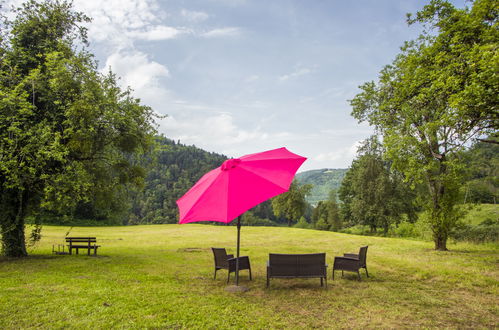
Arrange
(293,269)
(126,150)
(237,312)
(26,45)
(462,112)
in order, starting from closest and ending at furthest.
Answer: (237,312), (293,269), (462,112), (26,45), (126,150)

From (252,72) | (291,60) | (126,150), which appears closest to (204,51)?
(252,72)

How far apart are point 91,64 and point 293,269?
13.5 metres

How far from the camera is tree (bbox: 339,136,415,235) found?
3772 centimetres

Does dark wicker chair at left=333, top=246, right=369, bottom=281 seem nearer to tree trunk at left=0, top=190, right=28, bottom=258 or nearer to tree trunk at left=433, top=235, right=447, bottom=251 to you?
tree trunk at left=433, top=235, right=447, bottom=251

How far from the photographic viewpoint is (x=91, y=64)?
46.1 feet

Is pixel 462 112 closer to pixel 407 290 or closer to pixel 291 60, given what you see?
pixel 407 290

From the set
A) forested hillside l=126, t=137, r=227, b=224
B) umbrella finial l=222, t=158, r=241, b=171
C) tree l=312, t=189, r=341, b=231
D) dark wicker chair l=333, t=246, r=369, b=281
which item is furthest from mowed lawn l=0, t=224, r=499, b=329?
forested hillside l=126, t=137, r=227, b=224

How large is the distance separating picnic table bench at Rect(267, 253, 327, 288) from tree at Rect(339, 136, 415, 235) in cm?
3241

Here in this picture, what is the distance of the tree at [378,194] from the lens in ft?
124

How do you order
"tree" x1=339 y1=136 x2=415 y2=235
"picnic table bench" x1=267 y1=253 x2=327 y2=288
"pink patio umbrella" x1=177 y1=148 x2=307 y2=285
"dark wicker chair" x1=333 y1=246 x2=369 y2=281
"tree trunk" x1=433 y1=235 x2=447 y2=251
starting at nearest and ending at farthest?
"pink patio umbrella" x1=177 y1=148 x2=307 y2=285
"picnic table bench" x1=267 y1=253 x2=327 y2=288
"dark wicker chair" x1=333 y1=246 x2=369 y2=281
"tree trunk" x1=433 y1=235 x2=447 y2=251
"tree" x1=339 y1=136 x2=415 y2=235

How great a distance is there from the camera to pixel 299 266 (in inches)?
300

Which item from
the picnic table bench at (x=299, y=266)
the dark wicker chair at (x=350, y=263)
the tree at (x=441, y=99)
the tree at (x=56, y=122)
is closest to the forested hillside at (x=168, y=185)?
the tree at (x=56, y=122)

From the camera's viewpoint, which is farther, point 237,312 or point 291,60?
point 291,60

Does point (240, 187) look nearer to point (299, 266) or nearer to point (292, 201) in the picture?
point (299, 266)
